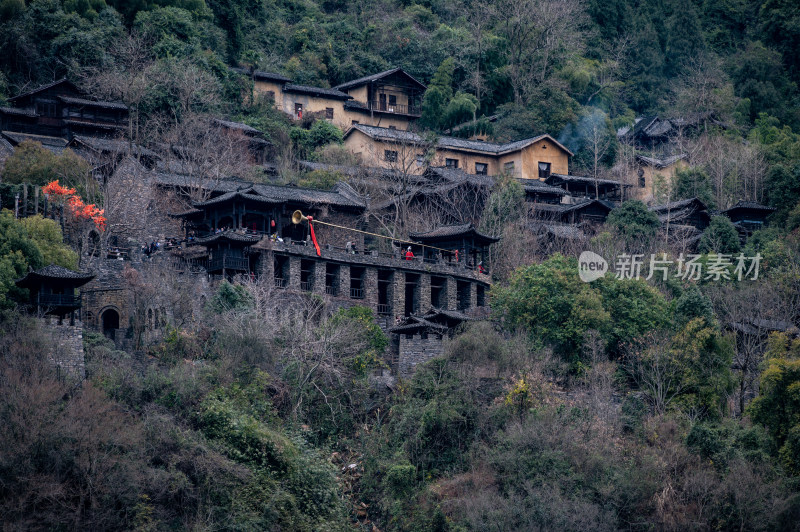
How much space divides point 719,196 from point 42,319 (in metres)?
42.4

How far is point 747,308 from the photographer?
163 ft

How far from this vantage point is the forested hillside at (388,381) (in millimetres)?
36938

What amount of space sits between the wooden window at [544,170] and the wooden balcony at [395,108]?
1093cm

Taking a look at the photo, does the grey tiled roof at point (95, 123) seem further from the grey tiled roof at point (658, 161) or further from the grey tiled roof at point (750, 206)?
the grey tiled roof at point (750, 206)

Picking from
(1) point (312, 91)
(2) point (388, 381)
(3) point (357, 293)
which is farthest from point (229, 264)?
(1) point (312, 91)

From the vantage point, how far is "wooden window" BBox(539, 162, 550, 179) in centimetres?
7269

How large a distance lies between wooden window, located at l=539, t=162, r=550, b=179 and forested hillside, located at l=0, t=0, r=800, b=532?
25.9ft

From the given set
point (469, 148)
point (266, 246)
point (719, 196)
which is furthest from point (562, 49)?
point (266, 246)

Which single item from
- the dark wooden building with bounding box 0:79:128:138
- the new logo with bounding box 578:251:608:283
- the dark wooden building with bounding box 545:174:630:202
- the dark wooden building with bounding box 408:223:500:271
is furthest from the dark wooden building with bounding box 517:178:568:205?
the dark wooden building with bounding box 0:79:128:138

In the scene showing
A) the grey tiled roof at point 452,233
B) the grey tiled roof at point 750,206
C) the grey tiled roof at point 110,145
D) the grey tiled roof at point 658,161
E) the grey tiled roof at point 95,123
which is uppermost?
the grey tiled roof at point 95,123

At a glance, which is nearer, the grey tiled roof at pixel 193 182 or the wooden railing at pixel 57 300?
the wooden railing at pixel 57 300

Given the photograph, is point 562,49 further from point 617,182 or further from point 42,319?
point 42,319

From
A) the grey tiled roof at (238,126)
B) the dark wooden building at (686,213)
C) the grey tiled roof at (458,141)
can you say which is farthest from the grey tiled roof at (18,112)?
the dark wooden building at (686,213)

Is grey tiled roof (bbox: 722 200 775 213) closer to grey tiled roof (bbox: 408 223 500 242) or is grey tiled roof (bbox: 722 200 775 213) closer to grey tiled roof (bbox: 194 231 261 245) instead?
grey tiled roof (bbox: 408 223 500 242)
